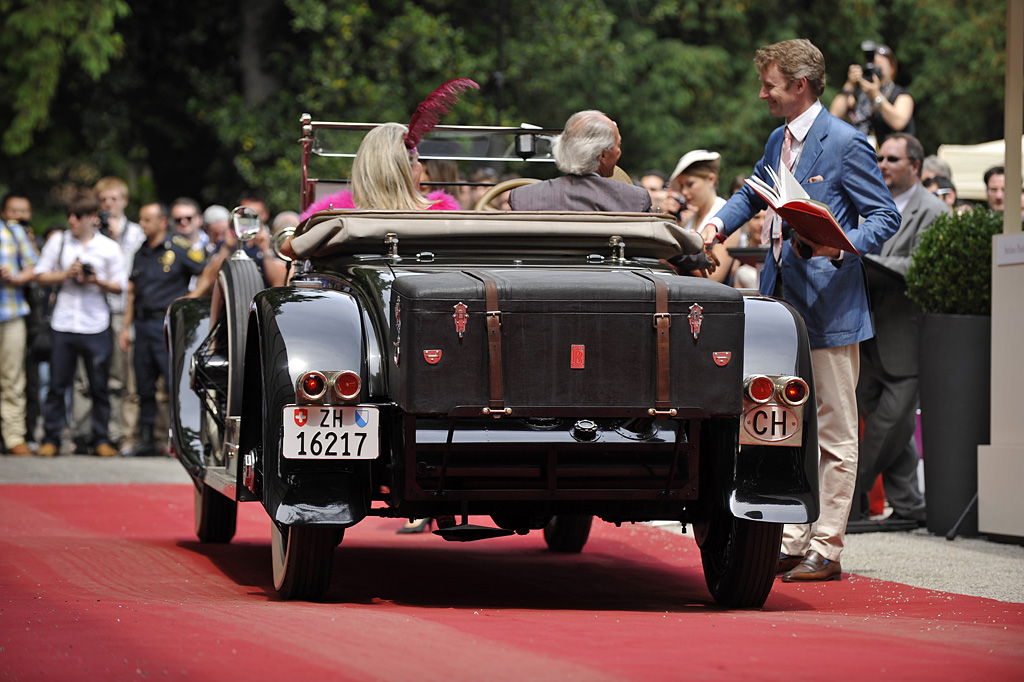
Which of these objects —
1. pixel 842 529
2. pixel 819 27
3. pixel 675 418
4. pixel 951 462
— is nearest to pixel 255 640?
pixel 675 418

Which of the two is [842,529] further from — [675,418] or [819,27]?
[819,27]

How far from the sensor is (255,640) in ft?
14.2

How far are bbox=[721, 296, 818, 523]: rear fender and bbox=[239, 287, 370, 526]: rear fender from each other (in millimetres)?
1315

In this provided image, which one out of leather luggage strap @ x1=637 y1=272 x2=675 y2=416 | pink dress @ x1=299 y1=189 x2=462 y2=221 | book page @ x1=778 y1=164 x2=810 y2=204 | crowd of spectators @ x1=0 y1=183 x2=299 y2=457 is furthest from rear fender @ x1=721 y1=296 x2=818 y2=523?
crowd of spectators @ x1=0 y1=183 x2=299 y2=457

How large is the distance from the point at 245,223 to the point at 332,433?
268 cm

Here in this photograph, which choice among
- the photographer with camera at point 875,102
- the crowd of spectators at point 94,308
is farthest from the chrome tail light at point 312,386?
the crowd of spectators at point 94,308

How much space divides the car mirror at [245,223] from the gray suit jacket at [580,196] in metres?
1.66

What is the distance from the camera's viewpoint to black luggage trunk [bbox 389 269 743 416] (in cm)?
484

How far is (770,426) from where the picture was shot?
17.2ft

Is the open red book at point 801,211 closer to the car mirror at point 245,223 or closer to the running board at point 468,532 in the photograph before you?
the running board at point 468,532

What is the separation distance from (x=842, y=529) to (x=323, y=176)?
3437 mm

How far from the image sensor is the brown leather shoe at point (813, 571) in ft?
21.4

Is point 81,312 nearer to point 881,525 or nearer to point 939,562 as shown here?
point 881,525

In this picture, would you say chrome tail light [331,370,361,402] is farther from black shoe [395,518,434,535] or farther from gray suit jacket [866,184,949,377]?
gray suit jacket [866,184,949,377]
